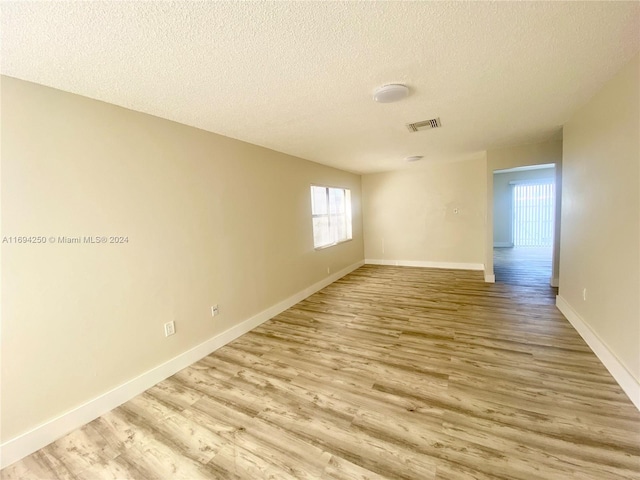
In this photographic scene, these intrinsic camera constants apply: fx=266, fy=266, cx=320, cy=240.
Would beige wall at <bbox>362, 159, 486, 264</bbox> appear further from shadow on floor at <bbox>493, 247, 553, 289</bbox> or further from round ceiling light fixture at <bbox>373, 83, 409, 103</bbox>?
round ceiling light fixture at <bbox>373, 83, 409, 103</bbox>

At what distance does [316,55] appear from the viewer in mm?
1507

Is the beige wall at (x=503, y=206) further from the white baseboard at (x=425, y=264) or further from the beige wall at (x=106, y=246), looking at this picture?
the beige wall at (x=106, y=246)

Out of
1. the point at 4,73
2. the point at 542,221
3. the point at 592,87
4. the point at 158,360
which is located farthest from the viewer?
the point at 542,221

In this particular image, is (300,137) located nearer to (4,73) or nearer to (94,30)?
(94,30)

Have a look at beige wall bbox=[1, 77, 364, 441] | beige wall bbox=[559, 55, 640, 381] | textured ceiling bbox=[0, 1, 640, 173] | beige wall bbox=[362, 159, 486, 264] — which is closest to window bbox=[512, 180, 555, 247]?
beige wall bbox=[362, 159, 486, 264]

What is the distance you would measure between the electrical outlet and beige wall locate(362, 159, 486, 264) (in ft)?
16.1

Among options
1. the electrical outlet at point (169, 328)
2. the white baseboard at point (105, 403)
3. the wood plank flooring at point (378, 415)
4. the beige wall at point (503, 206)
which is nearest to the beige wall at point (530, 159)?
the wood plank flooring at point (378, 415)

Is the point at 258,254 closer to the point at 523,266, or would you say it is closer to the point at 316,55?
the point at 316,55

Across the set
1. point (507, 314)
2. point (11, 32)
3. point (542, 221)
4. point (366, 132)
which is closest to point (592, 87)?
point (366, 132)

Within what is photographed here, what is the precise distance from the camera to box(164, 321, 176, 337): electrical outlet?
2.31m

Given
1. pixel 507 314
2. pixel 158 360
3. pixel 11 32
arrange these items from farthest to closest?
pixel 507 314
pixel 158 360
pixel 11 32

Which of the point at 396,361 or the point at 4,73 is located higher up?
the point at 4,73

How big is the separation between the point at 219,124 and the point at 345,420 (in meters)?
2.65

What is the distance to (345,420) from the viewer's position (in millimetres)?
1713
